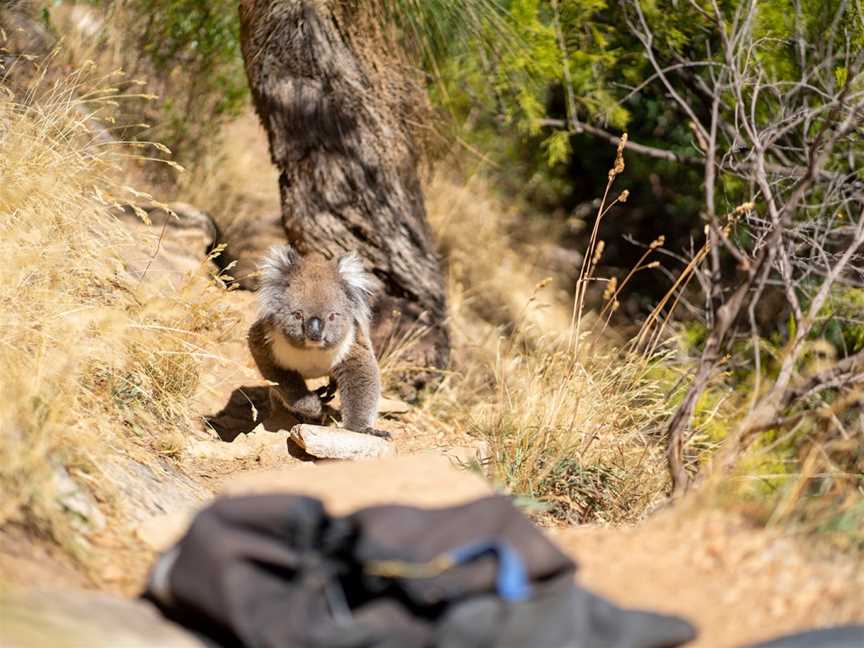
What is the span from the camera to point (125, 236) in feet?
19.4

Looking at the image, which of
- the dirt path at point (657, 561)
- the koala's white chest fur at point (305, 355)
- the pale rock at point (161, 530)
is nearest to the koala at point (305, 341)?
the koala's white chest fur at point (305, 355)

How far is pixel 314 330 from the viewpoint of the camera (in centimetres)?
623

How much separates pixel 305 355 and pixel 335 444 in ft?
2.61

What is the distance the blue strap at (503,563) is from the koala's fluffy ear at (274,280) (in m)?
3.91

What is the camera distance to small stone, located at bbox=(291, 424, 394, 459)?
6.00 meters

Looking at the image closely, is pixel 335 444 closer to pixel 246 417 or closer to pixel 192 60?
pixel 246 417

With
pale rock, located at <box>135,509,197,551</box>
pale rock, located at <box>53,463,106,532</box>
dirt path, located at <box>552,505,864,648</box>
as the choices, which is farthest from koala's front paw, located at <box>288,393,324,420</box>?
dirt path, located at <box>552,505,864,648</box>

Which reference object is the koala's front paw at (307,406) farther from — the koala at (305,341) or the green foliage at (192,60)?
the green foliage at (192,60)

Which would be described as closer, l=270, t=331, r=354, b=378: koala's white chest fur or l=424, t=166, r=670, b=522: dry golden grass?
l=424, t=166, r=670, b=522: dry golden grass

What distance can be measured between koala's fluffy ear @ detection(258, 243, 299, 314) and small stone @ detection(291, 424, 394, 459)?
90cm

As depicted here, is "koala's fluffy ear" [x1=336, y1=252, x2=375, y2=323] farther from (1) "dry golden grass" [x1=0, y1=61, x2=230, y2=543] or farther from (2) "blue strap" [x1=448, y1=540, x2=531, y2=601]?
(2) "blue strap" [x1=448, y1=540, x2=531, y2=601]

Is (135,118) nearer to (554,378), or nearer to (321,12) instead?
(321,12)

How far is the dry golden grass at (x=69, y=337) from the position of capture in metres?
3.72

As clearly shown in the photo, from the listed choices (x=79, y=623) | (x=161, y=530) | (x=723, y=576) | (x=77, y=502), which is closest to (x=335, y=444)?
(x=161, y=530)
